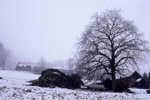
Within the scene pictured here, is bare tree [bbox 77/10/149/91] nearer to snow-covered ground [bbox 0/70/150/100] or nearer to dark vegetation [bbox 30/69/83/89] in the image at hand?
dark vegetation [bbox 30/69/83/89]

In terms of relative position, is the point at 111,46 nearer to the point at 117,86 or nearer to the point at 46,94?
the point at 117,86

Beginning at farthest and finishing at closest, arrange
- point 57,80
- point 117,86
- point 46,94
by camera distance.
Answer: point 117,86 < point 57,80 < point 46,94

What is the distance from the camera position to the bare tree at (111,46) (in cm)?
2425

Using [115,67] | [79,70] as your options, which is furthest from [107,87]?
[79,70]

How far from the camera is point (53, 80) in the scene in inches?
841

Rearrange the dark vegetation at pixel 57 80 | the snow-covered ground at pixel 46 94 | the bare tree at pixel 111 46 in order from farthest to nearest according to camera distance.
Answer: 1. the bare tree at pixel 111 46
2. the dark vegetation at pixel 57 80
3. the snow-covered ground at pixel 46 94

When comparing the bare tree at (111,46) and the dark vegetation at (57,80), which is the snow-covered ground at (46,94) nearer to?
the dark vegetation at (57,80)

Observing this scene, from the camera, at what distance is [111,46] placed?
983 inches

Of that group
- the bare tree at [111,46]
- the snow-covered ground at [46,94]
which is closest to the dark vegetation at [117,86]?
the bare tree at [111,46]

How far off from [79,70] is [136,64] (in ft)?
26.3

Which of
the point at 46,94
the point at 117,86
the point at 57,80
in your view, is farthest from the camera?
the point at 117,86

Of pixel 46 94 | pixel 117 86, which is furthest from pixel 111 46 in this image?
pixel 46 94

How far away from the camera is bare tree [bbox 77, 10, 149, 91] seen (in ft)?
79.6

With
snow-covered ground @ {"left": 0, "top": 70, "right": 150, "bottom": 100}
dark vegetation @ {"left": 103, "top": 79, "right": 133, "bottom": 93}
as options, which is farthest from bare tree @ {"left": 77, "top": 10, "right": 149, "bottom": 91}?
snow-covered ground @ {"left": 0, "top": 70, "right": 150, "bottom": 100}
